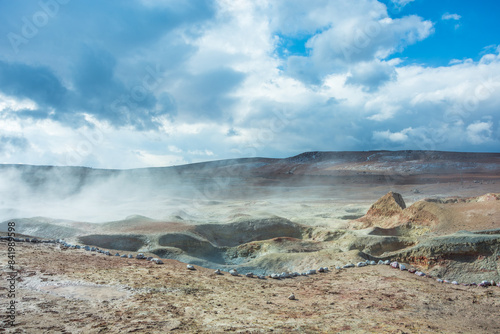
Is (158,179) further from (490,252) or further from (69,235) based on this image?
(490,252)

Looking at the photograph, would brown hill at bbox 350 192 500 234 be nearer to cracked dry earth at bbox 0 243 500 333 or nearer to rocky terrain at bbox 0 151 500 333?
rocky terrain at bbox 0 151 500 333

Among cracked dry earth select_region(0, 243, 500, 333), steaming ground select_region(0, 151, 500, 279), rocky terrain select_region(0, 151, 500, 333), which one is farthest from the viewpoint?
steaming ground select_region(0, 151, 500, 279)

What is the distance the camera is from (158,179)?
4025 cm

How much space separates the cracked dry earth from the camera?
10.8 ft

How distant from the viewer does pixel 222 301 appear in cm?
429

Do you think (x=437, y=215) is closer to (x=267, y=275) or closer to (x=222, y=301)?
(x=267, y=275)

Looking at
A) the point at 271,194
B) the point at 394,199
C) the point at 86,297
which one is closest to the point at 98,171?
the point at 271,194

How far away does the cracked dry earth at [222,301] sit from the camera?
3.30 m

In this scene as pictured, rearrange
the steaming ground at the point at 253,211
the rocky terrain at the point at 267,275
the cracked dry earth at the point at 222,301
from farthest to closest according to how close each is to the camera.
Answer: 1. the steaming ground at the point at 253,211
2. the rocky terrain at the point at 267,275
3. the cracked dry earth at the point at 222,301

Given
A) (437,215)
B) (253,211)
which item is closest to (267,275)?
(437,215)

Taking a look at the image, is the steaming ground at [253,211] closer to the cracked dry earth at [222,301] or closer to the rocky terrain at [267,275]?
the rocky terrain at [267,275]

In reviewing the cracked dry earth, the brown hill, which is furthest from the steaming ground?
the cracked dry earth

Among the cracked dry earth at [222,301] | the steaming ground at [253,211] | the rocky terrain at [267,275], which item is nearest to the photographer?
the cracked dry earth at [222,301]

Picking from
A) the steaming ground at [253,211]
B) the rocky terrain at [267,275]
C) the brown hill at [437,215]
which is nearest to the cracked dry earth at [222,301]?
the rocky terrain at [267,275]
